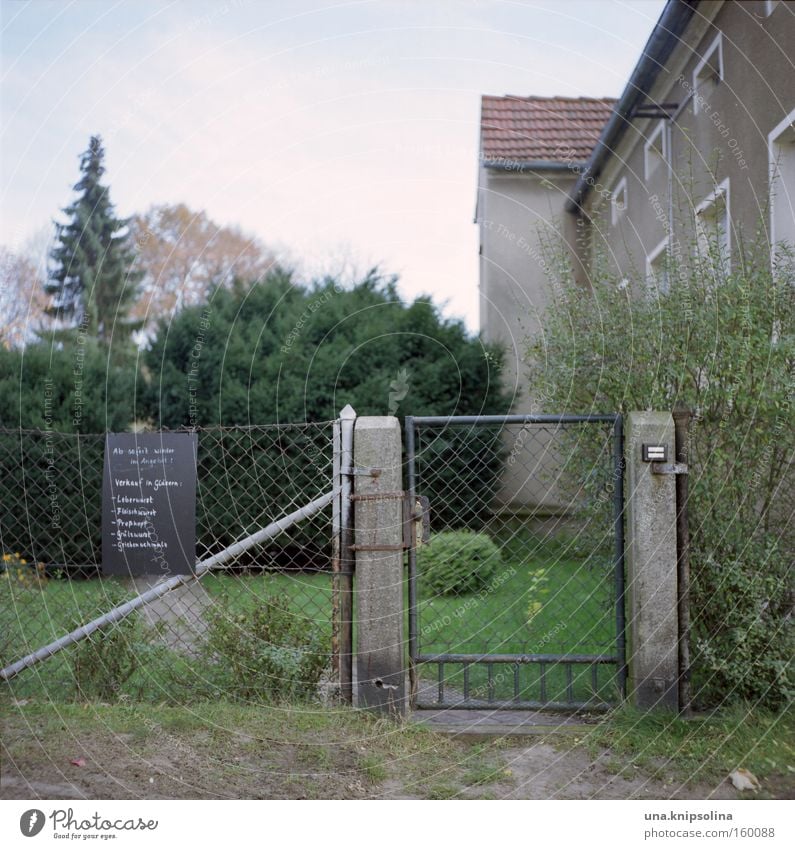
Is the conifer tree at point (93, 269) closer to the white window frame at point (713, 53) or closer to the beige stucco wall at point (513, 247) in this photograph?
the beige stucco wall at point (513, 247)

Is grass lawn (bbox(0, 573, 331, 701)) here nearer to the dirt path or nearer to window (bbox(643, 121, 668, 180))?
the dirt path

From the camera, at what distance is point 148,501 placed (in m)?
3.95

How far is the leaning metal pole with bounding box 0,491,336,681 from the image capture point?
3838mm

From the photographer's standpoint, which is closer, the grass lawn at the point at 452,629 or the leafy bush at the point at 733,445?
the leafy bush at the point at 733,445

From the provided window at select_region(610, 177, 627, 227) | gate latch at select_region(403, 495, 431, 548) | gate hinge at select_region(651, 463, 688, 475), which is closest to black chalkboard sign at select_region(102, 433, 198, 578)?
gate latch at select_region(403, 495, 431, 548)

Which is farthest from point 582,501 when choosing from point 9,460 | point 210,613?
point 9,460

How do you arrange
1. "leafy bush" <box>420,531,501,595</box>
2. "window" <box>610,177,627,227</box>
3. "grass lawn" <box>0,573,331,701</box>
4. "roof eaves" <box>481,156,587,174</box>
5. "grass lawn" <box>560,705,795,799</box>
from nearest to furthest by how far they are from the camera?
"grass lawn" <box>560,705,795,799</box>, "grass lawn" <box>0,573,331,701</box>, "leafy bush" <box>420,531,501,595</box>, "roof eaves" <box>481,156,587,174</box>, "window" <box>610,177,627,227</box>

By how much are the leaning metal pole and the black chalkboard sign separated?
0.09 meters

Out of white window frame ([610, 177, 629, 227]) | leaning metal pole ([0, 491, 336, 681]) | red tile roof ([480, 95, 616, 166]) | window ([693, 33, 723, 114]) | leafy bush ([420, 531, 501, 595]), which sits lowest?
leafy bush ([420, 531, 501, 595])

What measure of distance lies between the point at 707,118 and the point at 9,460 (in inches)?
322

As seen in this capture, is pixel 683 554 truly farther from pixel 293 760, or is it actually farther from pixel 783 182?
pixel 783 182

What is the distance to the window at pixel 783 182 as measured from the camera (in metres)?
6.32

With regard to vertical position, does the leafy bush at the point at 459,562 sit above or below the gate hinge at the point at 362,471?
below

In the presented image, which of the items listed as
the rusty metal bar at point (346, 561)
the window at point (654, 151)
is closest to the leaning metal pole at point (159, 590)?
the rusty metal bar at point (346, 561)
